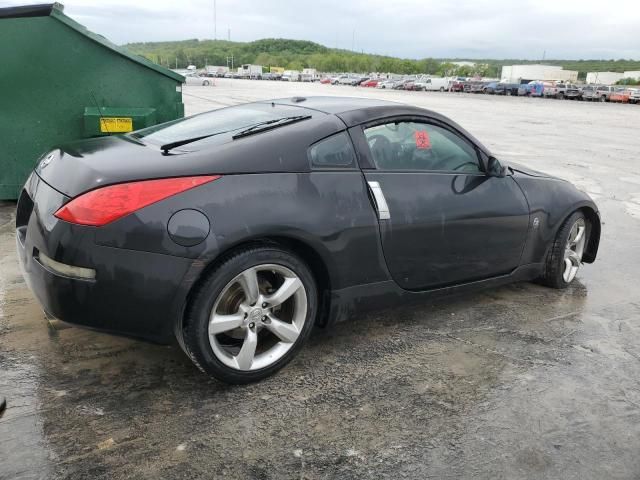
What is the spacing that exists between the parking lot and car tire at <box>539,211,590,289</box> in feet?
1.08

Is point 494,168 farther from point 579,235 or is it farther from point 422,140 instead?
point 579,235

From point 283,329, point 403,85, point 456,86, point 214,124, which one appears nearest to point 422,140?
point 214,124

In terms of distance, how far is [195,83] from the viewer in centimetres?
5134

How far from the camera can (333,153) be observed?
308cm

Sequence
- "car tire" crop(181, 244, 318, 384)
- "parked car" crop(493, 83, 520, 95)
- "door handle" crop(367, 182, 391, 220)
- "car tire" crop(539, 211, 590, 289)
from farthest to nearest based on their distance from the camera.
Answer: "parked car" crop(493, 83, 520, 95)
"car tire" crop(539, 211, 590, 289)
"door handle" crop(367, 182, 391, 220)
"car tire" crop(181, 244, 318, 384)

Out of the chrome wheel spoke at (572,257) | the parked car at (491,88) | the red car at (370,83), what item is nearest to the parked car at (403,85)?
the red car at (370,83)

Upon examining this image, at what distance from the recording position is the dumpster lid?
516 centimetres

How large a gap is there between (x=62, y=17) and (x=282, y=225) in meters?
3.85

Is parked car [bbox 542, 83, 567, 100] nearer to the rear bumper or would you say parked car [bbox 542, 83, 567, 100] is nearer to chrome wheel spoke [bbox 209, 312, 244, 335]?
chrome wheel spoke [bbox 209, 312, 244, 335]

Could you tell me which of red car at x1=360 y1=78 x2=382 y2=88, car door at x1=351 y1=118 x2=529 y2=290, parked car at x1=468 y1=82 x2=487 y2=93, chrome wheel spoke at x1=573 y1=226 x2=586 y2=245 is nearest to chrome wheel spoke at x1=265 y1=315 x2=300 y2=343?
car door at x1=351 y1=118 x2=529 y2=290

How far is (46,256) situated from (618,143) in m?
15.7

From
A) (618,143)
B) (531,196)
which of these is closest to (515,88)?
(618,143)

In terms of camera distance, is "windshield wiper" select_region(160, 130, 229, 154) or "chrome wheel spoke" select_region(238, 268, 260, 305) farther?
"windshield wiper" select_region(160, 130, 229, 154)

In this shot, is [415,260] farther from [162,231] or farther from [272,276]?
[162,231]
